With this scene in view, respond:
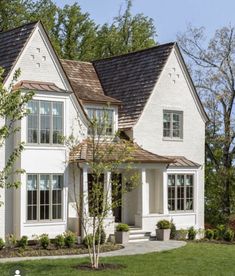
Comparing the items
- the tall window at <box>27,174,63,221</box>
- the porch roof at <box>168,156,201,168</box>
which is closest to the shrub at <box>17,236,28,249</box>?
the tall window at <box>27,174,63,221</box>

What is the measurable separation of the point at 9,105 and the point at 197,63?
22.9 m

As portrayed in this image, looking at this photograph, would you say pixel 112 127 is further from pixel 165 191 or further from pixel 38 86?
pixel 38 86

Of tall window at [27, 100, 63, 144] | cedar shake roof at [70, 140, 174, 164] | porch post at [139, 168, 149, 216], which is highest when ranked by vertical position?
tall window at [27, 100, 63, 144]

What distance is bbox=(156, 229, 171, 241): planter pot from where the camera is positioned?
88.6 feet

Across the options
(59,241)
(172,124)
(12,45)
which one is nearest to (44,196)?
(59,241)

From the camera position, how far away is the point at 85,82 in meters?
31.0

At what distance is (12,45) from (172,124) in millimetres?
8516

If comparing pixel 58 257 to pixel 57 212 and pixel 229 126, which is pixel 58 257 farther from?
pixel 229 126

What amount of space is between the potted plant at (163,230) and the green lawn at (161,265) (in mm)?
3818

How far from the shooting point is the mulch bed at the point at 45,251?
71.6 feet

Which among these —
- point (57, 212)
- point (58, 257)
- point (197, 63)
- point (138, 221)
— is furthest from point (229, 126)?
point (58, 257)

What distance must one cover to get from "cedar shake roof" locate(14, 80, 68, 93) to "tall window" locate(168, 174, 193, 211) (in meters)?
6.90

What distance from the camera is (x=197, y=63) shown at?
37.6 meters

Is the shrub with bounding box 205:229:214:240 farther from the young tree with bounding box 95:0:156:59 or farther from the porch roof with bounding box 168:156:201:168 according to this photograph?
the young tree with bounding box 95:0:156:59
